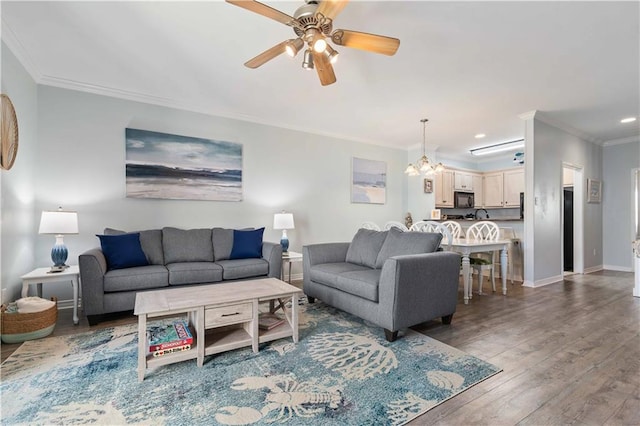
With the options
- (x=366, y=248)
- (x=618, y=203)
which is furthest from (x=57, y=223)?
(x=618, y=203)

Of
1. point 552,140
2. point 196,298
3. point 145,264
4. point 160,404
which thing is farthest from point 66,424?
point 552,140

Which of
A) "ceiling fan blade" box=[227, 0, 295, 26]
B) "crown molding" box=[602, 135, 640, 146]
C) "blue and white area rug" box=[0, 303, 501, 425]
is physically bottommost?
"blue and white area rug" box=[0, 303, 501, 425]

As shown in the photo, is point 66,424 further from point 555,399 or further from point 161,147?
point 161,147

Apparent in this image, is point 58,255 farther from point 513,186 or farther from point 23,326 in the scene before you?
point 513,186

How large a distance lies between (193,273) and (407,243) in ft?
7.39

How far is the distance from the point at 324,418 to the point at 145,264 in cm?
261

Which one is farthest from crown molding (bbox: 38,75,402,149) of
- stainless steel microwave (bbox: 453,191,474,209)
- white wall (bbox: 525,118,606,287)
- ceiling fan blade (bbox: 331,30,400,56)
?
stainless steel microwave (bbox: 453,191,474,209)

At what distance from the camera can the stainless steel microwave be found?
23.3 ft

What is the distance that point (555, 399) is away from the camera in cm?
167

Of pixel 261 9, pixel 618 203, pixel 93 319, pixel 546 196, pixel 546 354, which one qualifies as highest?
pixel 261 9

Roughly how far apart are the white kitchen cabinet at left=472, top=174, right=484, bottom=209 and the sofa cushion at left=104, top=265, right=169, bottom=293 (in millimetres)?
7174

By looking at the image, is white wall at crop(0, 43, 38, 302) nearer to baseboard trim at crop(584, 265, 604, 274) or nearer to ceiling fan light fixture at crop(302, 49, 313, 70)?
ceiling fan light fixture at crop(302, 49, 313, 70)

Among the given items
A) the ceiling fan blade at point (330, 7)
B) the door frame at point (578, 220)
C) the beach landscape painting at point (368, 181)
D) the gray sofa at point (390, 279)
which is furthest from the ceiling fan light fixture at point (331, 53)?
the door frame at point (578, 220)

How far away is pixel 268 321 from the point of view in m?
2.50
